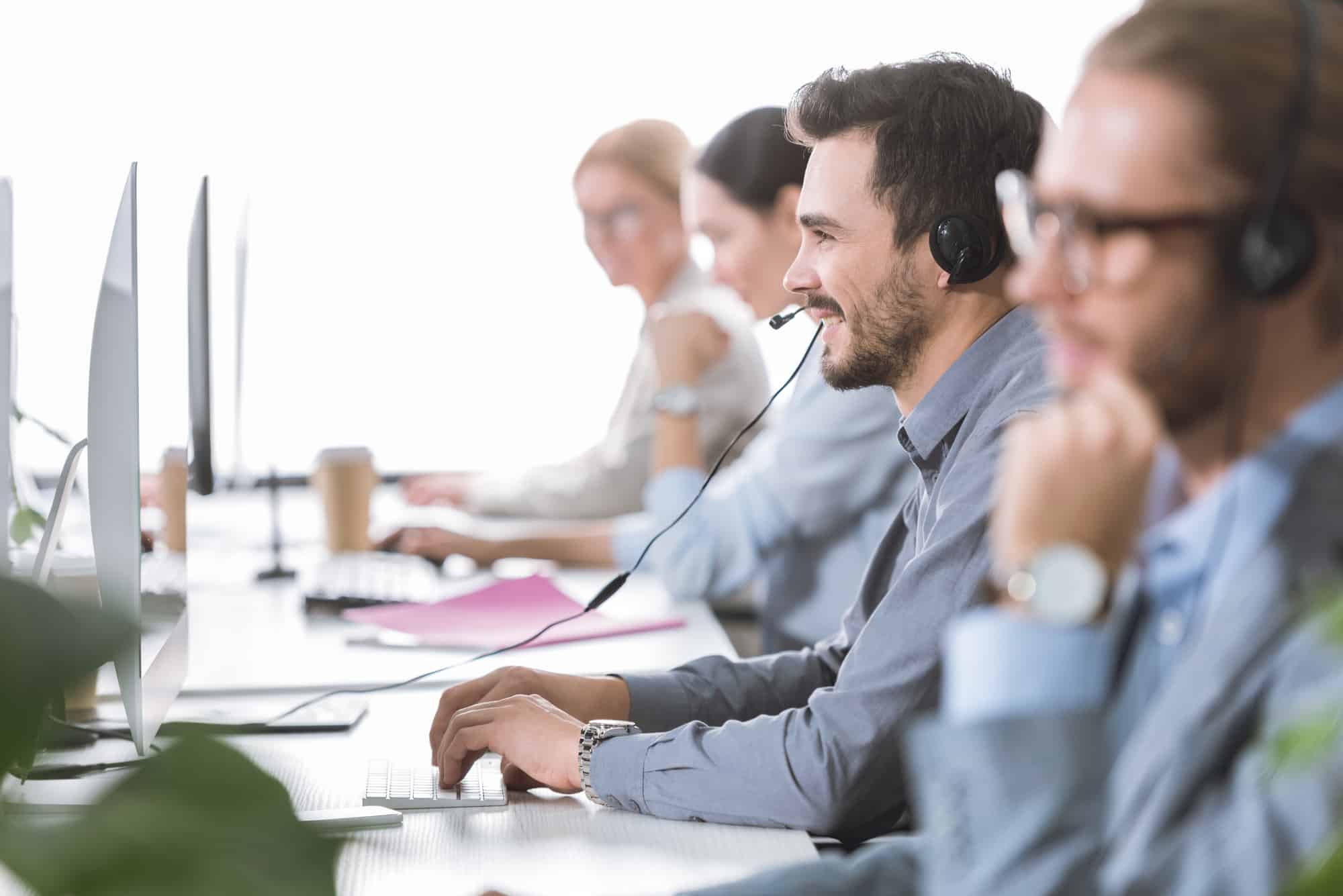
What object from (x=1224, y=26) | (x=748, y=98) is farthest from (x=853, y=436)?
(x=748, y=98)

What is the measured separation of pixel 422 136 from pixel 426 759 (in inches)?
91.9

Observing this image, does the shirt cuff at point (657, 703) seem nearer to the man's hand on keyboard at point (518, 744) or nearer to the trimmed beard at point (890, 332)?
the man's hand on keyboard at point (518, 744)

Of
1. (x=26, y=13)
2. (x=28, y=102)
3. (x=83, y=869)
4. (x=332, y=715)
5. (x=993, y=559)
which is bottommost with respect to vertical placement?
(x=332, y=715)

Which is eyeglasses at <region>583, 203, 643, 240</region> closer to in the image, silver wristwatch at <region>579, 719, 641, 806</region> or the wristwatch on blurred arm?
silver wristwatch at <region>579, 719, 641, 806</region>

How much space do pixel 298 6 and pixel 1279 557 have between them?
308 centimetres

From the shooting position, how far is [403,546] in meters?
2.40

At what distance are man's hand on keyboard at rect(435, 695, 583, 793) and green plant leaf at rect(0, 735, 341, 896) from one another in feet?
2.35

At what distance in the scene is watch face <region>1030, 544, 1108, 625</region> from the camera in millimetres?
632

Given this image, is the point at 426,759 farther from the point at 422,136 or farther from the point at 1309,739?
the point at 422,136

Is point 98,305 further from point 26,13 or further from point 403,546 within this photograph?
point 26,13

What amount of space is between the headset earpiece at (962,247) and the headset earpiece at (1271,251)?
1.92 feet

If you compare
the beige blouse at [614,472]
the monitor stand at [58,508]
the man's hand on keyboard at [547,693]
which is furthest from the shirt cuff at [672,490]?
the monitor stand at [58,508]

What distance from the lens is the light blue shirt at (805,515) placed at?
1963 mm

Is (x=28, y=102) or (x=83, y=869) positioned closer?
(x=83, y=869)
